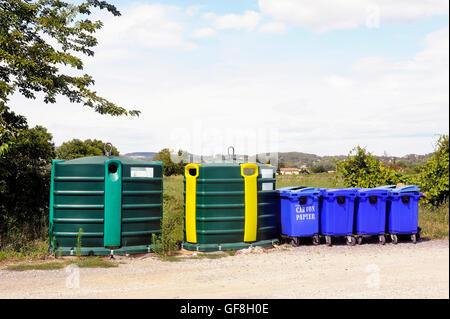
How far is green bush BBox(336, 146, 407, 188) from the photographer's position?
12.7 metres

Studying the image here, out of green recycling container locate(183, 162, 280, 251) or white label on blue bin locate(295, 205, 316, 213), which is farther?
white label on blue bin locate(295, 205, 316, 213)

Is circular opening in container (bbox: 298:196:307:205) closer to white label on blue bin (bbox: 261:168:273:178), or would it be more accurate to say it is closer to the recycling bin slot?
white label on blue bin (bbox: 261:168:273:178)

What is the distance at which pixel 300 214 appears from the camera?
30.4ft

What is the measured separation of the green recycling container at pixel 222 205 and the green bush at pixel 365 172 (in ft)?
16.9

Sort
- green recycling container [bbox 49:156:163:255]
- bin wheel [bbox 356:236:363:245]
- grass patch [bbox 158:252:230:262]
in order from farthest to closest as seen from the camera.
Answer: bin wheel [bbox 356:236:363:245]
green recycling container [bbox 49:156:163:255]
grass patch [bbox 158:252:230:262]

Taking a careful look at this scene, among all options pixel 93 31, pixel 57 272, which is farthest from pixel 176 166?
pixel 57 272

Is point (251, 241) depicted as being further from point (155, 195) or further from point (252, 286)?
point (252, 286)

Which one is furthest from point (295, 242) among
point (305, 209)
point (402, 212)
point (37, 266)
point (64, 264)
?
point (37, 266)

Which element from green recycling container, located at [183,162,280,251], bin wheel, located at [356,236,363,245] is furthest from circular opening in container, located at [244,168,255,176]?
bin wheel, located at [356,236,363,245]

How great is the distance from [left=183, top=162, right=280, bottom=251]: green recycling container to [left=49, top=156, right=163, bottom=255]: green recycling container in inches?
40.7

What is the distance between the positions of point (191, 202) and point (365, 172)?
623 cm

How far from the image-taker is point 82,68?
392 inches
